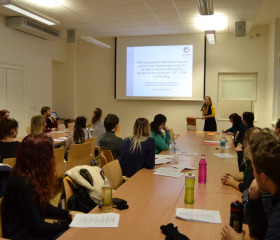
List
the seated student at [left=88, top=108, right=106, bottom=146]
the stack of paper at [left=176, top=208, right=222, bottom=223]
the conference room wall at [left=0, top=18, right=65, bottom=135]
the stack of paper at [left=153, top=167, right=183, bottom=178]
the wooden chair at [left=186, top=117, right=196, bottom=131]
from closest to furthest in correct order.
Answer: the stack of paper at [left=176, top=208, right=222, bottom=223] → the stack of paper at [left=153, top=167, right=183, bottom=178] → the seated student at [left=88, top=108, right=106, bottom=146] → the conference room wall at [left=0, top=18, right=65, bottom=135] → the wooden chair at [left=186, top=117, right=196, bottom=131]

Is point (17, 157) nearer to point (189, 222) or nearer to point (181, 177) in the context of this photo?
point (189, 222)

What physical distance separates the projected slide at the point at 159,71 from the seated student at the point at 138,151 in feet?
18.3

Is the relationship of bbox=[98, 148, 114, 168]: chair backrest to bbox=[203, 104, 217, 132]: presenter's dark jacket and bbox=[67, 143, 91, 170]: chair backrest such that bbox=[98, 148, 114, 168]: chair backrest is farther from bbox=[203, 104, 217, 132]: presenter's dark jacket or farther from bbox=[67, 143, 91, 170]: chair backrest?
bbox=[203, 104, 217, 132]: presenter's dark jacket

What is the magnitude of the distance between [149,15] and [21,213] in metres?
5.88

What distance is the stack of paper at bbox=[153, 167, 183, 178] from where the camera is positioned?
9.44ft

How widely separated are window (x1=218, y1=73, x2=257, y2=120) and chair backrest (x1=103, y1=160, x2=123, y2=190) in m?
6.33

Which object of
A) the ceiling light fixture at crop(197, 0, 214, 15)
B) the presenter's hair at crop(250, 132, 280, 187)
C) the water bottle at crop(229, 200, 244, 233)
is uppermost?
the ceiling light fixture at crop(197, 0, 214, 15)

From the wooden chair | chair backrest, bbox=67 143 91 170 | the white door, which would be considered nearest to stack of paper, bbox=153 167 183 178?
chair backrest, bbox=67 143 91 170

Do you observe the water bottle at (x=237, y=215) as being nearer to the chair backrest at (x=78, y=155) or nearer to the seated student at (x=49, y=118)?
the chair backrest at (x=78, y=155)

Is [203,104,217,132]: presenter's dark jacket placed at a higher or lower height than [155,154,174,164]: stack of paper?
higher

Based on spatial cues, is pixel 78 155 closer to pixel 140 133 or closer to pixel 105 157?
pixel 105 157

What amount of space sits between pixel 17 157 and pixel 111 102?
25.2ft

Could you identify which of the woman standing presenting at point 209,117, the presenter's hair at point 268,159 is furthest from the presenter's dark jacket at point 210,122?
the presenter's hair at point 268,159

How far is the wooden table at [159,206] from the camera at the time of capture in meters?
1.63
